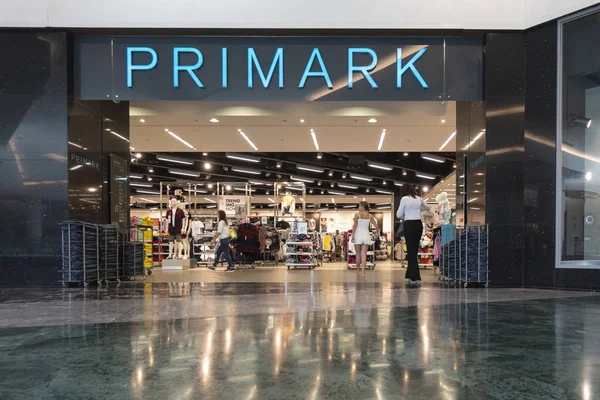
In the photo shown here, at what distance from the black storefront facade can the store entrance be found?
1.79 metres

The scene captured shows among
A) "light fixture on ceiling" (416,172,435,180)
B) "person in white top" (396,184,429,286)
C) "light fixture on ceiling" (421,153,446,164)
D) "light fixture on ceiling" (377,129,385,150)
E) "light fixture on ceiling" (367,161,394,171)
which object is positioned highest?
"light fixture on ceiling" (377,129,385,150)

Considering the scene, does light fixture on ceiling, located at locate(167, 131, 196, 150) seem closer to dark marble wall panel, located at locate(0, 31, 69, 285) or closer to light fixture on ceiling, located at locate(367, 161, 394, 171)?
dark marble wall panel, located at locate(0, 31, 69, 285)

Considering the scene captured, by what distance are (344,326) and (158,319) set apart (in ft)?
A: 5.27

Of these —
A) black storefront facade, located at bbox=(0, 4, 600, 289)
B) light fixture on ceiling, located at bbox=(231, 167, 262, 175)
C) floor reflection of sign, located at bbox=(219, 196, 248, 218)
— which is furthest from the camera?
light fixture on ceiling, located at bbox=(231, 167, 262, 175)

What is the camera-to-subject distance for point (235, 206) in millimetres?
15055

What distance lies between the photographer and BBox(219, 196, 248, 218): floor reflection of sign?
14961 mm

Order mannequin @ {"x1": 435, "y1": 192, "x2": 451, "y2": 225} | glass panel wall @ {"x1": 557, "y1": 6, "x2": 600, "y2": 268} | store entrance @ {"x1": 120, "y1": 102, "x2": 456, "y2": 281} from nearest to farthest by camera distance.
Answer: glass panel wall @ {"x1": 557, "y1": 6, "x2": 600, "y2": 268} < mannequin @ {"x1": 435, "y1": 192, "x2": 451, "y2": 225} < store entrance @ {"x1": 120, "y1": 102, "x2": 456, "y2": 281}

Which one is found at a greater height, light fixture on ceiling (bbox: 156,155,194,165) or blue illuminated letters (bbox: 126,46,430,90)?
blue illuminated letters (bbox: 126,46,430,90)

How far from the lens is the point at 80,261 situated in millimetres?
6902

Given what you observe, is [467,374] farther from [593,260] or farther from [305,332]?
[593,260]

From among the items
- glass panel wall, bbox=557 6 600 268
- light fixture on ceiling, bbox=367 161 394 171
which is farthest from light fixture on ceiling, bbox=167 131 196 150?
glass panel wall, bbox=557 6 600 268

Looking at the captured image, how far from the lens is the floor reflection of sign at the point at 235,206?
49.1 feet

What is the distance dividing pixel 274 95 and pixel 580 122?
15.1 feet

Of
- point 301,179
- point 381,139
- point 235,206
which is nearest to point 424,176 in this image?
point 301,179
